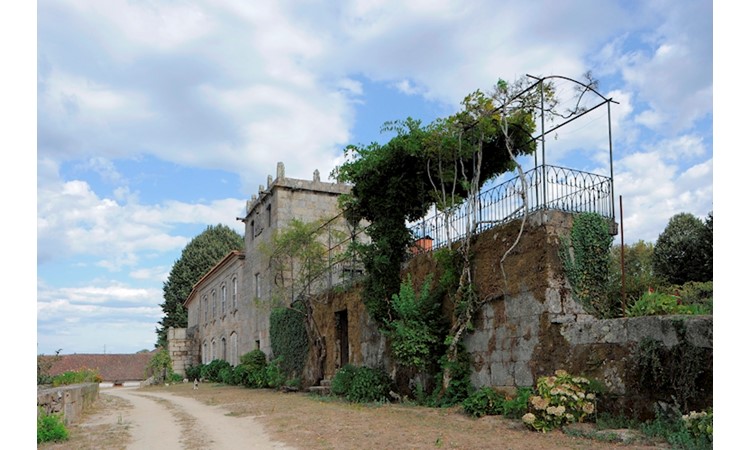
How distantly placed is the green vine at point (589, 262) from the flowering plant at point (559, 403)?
1.64m

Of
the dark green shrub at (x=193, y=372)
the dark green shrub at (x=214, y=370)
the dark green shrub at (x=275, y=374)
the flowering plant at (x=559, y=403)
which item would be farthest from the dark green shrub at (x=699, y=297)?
the dark green shrub at (x=193, y=372)

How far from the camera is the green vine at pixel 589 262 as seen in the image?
999cm

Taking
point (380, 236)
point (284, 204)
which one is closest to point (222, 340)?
point (284, 204)

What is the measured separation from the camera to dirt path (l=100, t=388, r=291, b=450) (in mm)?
8406

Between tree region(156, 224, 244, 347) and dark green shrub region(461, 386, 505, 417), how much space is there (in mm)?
37702

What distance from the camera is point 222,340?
104ft

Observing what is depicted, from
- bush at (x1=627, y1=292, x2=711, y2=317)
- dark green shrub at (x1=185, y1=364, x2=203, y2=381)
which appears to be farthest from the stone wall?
bush at (x1=627, y1=292, x2=711, y2=317)

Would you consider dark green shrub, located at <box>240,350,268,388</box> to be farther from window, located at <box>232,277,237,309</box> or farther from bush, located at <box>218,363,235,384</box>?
window, located at <box>232,277,237,309</box>

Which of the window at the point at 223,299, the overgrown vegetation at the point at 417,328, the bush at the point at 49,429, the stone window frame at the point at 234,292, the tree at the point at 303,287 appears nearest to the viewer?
the bush at the point at 49,429

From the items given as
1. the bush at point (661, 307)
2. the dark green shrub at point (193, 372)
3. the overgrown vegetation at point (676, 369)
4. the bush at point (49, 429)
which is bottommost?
the dark green shrub at point (193, 372)

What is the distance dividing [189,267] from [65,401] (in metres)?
36.6

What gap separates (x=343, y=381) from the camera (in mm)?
14750

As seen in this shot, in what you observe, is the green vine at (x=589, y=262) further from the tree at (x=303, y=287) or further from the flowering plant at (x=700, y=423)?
the tree at (x=303, y=287)

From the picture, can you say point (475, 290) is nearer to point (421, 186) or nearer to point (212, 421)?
point (421, 186)
